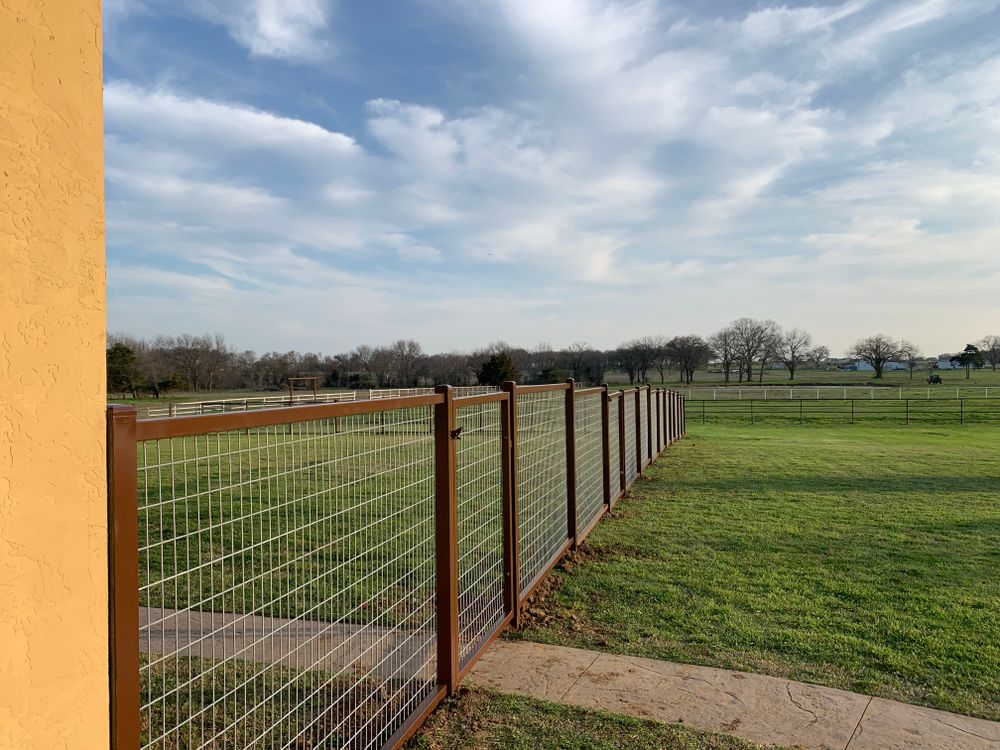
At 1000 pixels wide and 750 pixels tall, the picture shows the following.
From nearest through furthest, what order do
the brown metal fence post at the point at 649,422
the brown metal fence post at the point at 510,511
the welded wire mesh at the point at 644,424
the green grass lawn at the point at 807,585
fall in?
the green grass lawn at the point at 807,585, the brown metal fence post at the point at 510,511, the welded wire mesh at the point at 644,424, the brown metal fence post at the point at 649,422

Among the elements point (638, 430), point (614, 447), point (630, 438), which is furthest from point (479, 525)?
point (638, 430)

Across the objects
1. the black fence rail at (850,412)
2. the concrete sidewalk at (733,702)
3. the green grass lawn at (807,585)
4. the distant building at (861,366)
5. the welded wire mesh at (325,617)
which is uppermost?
the distant building at (861,366)

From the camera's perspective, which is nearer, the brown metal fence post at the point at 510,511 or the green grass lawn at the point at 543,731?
the green grass lawn at the point at 543,731

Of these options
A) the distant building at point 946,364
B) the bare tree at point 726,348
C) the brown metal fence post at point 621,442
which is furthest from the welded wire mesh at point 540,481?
the distant building at point 946,364

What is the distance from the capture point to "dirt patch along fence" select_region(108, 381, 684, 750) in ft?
5.95

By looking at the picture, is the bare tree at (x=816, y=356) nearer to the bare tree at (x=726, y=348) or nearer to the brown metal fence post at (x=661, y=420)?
the bare tree at (x=726, y=348)

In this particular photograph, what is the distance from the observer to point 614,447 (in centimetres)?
884

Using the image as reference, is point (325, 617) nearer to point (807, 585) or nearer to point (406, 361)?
point (807, 585)

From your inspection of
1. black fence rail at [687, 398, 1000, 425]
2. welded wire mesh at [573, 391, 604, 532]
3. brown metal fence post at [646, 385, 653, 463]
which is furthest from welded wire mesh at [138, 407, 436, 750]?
black fence rail at [687, 398, 1000, 425]

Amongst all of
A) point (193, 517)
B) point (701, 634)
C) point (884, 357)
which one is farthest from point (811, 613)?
point (884, 357)

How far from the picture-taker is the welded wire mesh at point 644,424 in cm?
1209

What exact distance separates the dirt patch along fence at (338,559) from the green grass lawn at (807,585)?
2.43ft

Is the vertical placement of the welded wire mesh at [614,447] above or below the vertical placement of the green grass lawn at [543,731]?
above

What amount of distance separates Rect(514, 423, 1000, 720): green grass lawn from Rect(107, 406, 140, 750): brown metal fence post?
3083 millimetres
